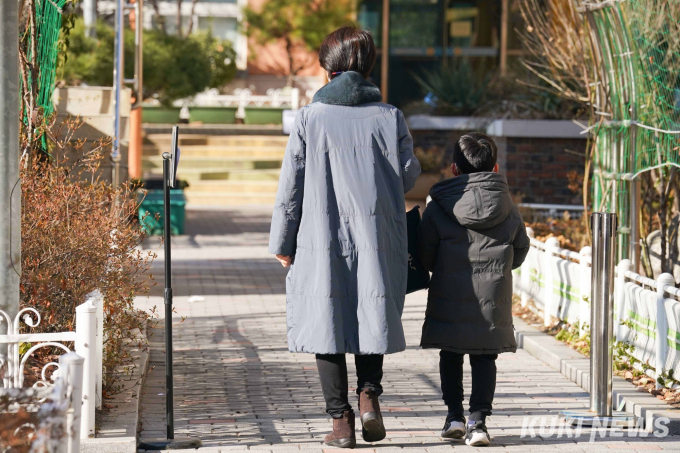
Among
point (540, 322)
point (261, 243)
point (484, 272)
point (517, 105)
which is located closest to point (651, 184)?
point (540, 322)

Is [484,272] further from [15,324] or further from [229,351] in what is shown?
[229,351]

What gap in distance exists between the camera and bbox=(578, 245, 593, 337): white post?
7254 mm

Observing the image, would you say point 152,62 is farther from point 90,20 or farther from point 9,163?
point 9,163

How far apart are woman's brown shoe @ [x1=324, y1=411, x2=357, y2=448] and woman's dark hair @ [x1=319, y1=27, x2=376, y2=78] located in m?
1.59

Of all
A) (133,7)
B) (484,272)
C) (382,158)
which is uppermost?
(133,7)

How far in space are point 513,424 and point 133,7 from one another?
8.11m

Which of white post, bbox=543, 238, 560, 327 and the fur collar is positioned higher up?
the fur collar

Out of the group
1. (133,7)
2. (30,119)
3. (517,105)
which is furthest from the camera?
(517,105)

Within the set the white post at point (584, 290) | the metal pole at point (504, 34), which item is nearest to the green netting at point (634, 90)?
the white post at point (584, 290)

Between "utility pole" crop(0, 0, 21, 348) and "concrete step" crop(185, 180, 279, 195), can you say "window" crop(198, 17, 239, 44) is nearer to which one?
"concrete step" crop(185, 180, 279, 195)

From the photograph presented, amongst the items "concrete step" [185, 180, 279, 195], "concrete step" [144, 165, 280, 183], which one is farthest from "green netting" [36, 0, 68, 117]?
"concrete step" [144, 165, 280, 183]

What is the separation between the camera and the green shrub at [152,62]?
53.9ft

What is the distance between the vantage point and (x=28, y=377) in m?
4.75

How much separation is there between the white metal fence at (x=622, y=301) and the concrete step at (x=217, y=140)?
17.3 metres
